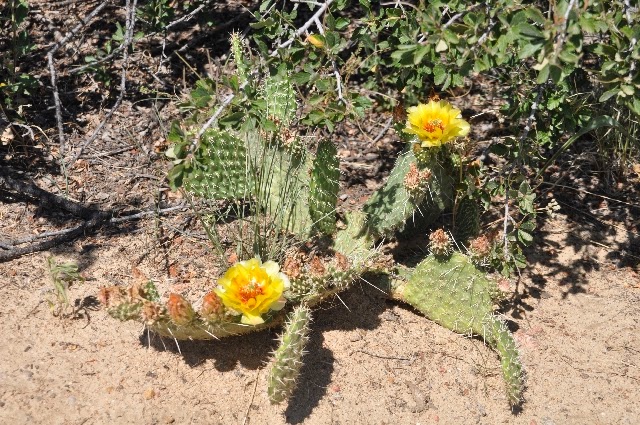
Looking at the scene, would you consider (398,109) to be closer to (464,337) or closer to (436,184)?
(436,184)

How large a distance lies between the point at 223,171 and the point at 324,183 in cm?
42

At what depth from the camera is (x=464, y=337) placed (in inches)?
116

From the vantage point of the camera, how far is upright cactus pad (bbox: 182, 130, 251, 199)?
297cm

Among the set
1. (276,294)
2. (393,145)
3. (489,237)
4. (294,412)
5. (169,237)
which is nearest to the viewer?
(276,294)

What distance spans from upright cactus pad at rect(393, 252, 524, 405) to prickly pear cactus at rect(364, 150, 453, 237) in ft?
0.68

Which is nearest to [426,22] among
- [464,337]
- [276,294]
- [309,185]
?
[309,185]

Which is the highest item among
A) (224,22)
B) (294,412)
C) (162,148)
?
(224,22)

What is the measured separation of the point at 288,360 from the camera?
7.90 ft

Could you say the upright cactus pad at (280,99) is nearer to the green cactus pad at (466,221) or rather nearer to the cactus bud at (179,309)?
the green cactus pad at (466,221)

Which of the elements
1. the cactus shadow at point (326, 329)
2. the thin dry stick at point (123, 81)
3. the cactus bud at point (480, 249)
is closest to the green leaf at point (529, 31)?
the cactus bud at point (480, 249)

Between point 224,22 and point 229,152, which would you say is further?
point 224,22

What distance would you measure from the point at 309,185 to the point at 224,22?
175cm

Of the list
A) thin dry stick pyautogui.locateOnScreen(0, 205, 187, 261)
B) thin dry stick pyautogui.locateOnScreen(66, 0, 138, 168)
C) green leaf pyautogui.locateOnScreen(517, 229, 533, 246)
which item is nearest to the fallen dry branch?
thin dry stick pyautogui.locateOnScreen(0, 205, 187, 261)

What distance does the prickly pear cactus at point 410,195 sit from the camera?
9.07 ft
